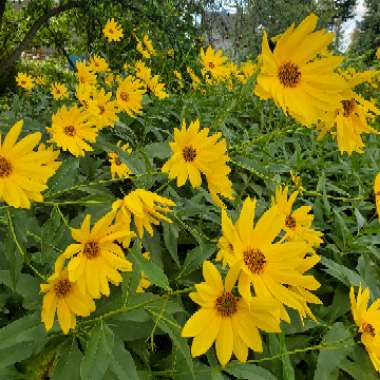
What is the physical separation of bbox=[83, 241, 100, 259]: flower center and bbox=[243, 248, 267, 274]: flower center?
0.31 metres

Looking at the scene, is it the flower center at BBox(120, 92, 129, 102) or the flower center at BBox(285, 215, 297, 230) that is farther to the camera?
the flower center at BBox(120, 92, 129, 102)

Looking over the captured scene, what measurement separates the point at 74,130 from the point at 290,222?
0.93 metres

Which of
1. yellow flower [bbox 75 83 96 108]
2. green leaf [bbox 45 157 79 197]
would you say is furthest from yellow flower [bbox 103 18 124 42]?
green leaf [bbox 45 157 79 197]

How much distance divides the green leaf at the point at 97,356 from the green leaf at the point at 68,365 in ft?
0.37

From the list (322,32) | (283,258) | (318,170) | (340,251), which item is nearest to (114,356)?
(283,258)

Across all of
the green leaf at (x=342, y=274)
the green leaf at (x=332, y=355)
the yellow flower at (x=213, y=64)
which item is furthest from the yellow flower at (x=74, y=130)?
the yellow flower at (x=213, y=64)

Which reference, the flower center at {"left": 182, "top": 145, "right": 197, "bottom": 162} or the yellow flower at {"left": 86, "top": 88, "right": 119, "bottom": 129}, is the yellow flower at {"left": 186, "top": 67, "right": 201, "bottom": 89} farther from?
the flower center at {"left": 182, "top": 145, "right": 197, "bottom": 162}

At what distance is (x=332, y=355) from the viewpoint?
4.37ft

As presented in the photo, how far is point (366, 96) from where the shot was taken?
4996 millimetres

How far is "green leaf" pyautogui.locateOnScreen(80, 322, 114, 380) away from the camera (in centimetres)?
107

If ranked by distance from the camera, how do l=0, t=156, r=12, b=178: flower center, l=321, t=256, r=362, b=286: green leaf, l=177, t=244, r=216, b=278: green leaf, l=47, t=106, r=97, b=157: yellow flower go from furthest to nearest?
l=47, t=106, r=97, b=157: yellow flower, l=321, t=256, r=362, b=286: green leaf, l=177, t=244, r=216, b=278: green leaf, l=0, t=156, r=12, b=178: flower center

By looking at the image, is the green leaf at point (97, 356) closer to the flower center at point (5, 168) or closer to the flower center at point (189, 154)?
the flower center at point (5, 168)

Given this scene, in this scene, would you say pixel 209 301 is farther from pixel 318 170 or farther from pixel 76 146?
pixel 318 170

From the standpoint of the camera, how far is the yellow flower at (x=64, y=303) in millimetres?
1058
